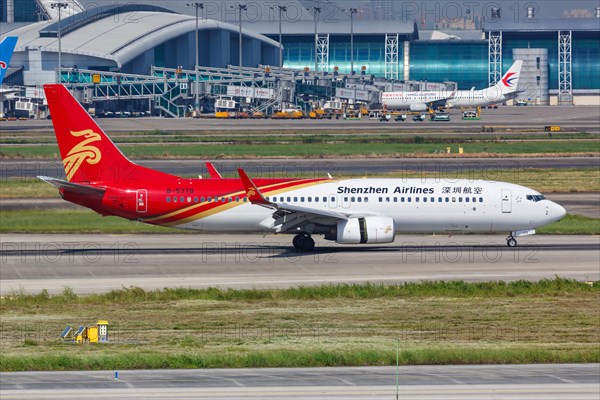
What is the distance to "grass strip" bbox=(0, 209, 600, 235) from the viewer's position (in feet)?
193

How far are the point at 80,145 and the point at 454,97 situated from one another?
468 ft

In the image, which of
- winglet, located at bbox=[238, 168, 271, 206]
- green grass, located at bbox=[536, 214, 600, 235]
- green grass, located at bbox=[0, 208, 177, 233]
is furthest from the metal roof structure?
winglet, located at bbox=[238, 168, 271, 206]

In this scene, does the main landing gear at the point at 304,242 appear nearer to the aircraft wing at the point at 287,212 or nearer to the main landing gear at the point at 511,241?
the aircraft wing at the point at 287,212

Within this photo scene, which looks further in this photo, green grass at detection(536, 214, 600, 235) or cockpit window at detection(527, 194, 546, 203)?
green grass at detection(536, 214, 600, 235)

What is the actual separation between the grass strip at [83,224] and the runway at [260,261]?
1629 millimetres

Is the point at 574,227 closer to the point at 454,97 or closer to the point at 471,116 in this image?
the point at 471,116

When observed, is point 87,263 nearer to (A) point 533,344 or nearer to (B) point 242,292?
(B) point 242,292

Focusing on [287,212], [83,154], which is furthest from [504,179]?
[83,154]

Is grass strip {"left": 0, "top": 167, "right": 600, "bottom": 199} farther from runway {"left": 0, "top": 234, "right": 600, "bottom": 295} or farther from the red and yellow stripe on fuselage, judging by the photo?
the red and yellow stripe on fuselage

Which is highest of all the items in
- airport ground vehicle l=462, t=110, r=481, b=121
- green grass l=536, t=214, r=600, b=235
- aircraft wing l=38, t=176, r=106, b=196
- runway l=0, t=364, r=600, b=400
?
airport ground vehicle l=462, t=110, r=481, b=121

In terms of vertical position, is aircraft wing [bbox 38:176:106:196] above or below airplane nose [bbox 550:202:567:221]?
above

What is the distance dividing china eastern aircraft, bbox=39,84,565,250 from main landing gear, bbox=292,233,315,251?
0.16ft

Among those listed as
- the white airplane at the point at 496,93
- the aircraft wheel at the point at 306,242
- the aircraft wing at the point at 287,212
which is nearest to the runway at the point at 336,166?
the aircraft wheel at the point at 306,242

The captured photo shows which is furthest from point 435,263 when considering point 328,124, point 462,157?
point 328,124
